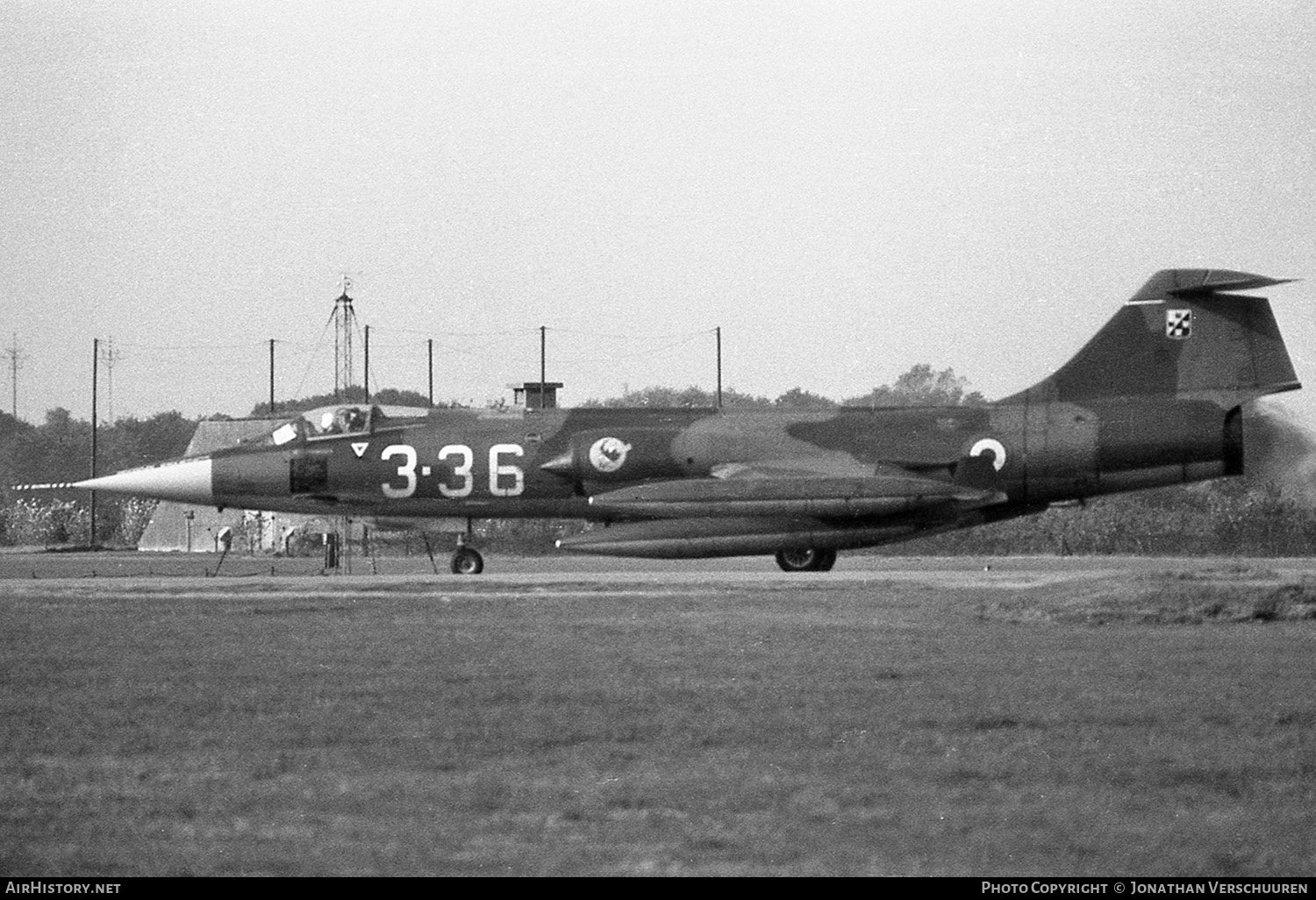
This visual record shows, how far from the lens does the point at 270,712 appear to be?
966 centimetres

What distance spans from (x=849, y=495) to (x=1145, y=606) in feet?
27.5

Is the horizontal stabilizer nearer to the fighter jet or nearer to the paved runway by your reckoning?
the fighter jet

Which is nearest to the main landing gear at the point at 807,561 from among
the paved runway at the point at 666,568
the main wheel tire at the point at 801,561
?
the main wheel tire at the point at 801,561

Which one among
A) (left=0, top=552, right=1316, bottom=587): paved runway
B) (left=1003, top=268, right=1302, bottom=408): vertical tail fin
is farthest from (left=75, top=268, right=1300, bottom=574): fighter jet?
(left=0, top=552, right=1316, bottom=587): paved runway

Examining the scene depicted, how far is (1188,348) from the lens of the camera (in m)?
24.6

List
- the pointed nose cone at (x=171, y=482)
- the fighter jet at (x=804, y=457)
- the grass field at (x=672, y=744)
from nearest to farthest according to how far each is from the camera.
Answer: the grass field at (x=672, y=744), the fighter jet at (x=804, y=457), the pointed nose cone at (x=171, y=482)

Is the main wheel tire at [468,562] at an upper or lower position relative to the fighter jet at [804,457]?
lower

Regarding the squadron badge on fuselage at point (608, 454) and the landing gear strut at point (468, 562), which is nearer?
the squadron badge on fuselage at point (608, 454)

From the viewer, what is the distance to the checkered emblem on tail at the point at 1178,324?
969 inches

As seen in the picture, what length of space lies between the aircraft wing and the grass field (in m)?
8.01

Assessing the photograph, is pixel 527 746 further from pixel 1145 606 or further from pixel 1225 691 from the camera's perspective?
pixel 1145 606

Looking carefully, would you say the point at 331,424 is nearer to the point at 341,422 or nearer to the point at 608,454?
the point at 341,422

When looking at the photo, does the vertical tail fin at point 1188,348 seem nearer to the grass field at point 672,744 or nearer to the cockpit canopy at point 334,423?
the grass field at point 672,744

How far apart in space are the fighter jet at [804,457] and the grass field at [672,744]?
823 cm
